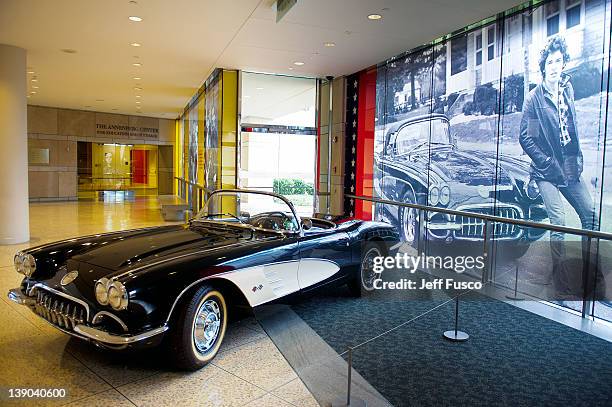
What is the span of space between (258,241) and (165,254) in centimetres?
70

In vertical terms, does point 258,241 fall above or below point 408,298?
above

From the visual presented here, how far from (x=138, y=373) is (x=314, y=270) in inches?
61.0

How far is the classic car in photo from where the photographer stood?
17.3 ft

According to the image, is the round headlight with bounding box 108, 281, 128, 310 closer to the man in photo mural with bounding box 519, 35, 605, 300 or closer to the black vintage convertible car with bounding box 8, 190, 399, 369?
the black vintage convertible car with bounding box 8, 190, 399, 369

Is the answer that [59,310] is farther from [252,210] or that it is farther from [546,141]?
[546,141]

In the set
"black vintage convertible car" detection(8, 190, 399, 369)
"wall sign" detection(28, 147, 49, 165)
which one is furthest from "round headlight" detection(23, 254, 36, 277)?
"wall sign" detection(28, 147, 49, 165)

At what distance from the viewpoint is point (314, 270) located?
12.5 ft

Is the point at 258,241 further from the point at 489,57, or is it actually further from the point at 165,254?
the point at 489,57

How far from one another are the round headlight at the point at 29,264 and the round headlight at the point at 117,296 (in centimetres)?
97

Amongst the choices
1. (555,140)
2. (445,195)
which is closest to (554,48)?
(555,140)

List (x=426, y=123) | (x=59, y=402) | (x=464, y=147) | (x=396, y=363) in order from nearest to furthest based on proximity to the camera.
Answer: (x=59, y=402) < (x=396, y=363) < (x=464, y=147) < (x=426, y=123)

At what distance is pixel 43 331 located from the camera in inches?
139

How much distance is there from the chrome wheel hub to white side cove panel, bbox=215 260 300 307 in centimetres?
22

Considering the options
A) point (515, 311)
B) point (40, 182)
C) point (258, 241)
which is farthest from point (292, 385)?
point (40, 182)
